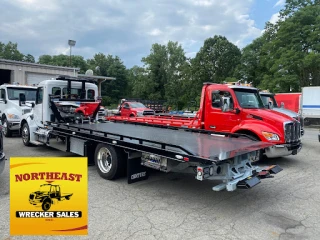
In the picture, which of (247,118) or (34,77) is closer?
(247,118)

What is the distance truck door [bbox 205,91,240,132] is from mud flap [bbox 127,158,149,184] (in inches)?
149

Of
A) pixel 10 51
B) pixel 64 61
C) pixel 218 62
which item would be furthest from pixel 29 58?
pixel 218 62

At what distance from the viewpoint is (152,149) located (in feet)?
15.5

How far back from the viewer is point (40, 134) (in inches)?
329

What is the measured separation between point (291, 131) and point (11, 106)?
11460mm

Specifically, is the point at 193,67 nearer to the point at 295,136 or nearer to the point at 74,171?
the point at 295,136

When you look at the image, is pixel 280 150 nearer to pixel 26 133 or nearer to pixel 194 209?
pixel 194 209

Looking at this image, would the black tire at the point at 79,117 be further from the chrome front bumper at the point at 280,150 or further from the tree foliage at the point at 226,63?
the tree foliage at the point at 226,63

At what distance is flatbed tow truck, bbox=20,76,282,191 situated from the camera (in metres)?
4.24

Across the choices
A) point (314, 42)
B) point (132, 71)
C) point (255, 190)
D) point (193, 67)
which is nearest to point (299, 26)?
point (314, 42)

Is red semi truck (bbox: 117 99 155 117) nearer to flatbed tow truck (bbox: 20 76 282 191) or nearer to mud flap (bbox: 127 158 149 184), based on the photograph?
flatbed tow truck (bbox: 20 76 282 191)

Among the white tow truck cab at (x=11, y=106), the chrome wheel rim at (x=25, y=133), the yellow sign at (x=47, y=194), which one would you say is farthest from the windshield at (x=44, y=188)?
the white tow truck cab at (x=11, y=106)

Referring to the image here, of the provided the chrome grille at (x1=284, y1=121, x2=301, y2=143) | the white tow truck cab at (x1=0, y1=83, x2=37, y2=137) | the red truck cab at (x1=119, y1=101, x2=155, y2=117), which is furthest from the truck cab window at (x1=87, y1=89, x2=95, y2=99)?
the red truck cab at (x1=119, y1=101, x2=155, y2=117)

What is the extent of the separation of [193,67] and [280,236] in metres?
40.0
